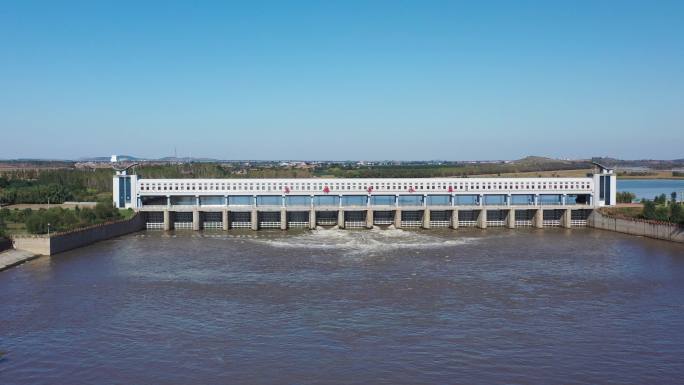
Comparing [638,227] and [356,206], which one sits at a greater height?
[356,206]

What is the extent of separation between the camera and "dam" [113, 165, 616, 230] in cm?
4428

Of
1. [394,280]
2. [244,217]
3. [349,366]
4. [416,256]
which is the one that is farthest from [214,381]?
[244,217]

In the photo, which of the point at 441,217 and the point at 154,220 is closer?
the point at 154,220

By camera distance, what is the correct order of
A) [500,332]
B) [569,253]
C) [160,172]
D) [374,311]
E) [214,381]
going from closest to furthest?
[214,381]
[500,332]
[374,311]
[569,253]
[160,172]

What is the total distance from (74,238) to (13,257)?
15.9ft

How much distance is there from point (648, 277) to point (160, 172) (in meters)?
69.9

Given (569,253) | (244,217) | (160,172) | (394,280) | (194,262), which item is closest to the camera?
(394,280)

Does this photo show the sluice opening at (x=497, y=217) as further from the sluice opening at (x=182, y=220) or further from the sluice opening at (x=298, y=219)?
the sluice opening at (x=182, y=220)

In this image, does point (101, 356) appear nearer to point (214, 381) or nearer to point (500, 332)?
point (214, 381)

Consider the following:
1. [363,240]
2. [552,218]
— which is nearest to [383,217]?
[363,240]

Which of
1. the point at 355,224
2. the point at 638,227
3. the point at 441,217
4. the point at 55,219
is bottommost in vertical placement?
the point at 355,224

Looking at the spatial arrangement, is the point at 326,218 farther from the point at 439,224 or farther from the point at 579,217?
the point at 579,217

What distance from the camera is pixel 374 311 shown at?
70.5ft

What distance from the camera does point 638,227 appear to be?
131 feet
